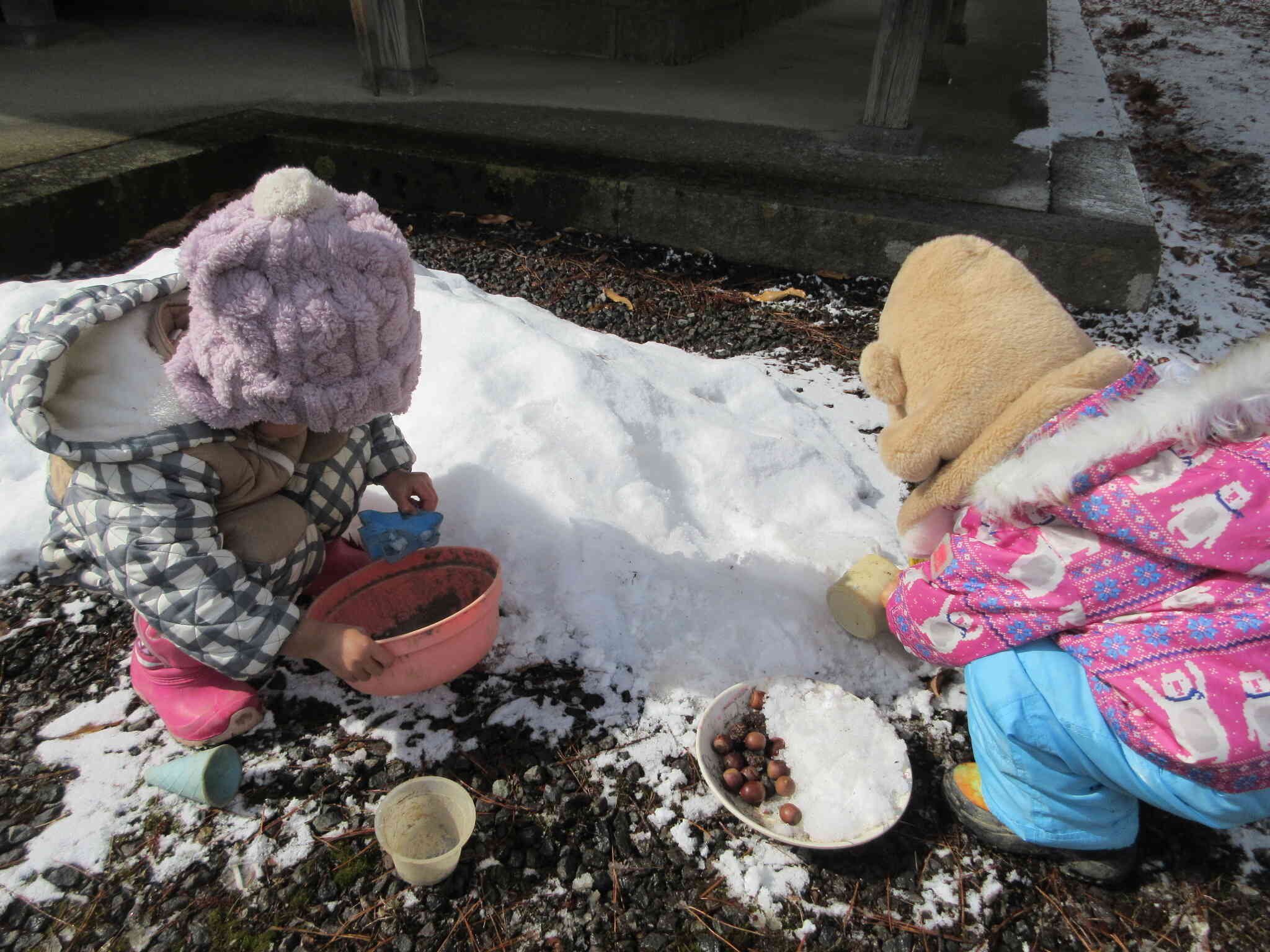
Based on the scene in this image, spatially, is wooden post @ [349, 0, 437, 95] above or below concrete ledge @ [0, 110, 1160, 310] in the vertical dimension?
above

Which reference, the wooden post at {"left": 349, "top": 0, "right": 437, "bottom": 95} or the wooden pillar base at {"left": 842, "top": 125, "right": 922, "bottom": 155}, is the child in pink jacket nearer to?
the wooden pillar base at {"left": 842, "top": 125, "right": 922, "bottom": 155}

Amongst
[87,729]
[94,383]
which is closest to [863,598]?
[94,383]

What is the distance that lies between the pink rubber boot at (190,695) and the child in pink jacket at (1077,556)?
1.39 m

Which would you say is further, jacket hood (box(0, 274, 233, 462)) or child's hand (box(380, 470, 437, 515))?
child's hand (box(380, 470, 437, 515))

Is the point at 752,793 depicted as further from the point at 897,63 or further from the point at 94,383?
the point at 897,63

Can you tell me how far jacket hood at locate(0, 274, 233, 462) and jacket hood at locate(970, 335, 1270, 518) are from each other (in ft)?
4.65

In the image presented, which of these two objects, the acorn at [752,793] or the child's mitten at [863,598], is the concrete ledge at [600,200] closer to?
the child's mitten at [863,598]

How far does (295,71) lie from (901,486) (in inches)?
201

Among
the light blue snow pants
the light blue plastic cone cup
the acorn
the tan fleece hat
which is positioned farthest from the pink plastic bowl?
the light blue snow pants

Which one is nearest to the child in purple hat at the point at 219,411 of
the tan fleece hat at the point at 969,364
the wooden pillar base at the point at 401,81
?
the tan fleece hat at the point at 969,364

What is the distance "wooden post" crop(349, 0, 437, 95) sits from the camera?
15.7 ft

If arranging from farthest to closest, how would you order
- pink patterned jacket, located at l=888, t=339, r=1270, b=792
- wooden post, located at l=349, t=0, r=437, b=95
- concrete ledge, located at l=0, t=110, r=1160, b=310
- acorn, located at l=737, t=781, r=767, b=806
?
1. wooden post, located at l=349, t=0, r=437, b=95
2. concrete ledge, located at l=0, t=110, r=1160, b=310
3. acorn, located at l=737, t=781, r=767, b=806
4. pink patterned jacket, located at l=888, t=339, r=1270, b=792

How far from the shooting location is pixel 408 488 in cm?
196

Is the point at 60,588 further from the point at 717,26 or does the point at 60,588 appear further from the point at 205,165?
the point at 717,26
